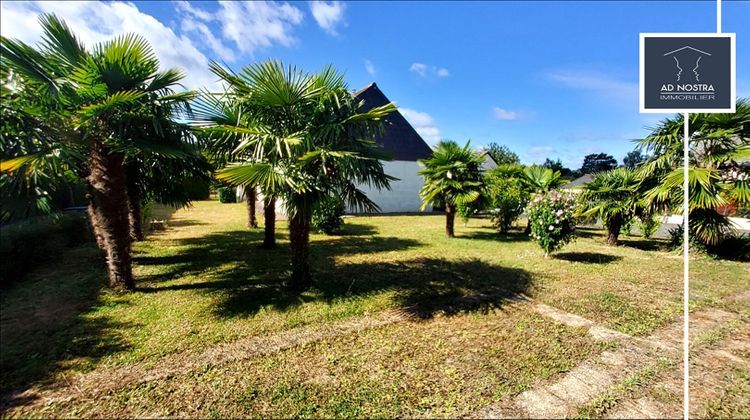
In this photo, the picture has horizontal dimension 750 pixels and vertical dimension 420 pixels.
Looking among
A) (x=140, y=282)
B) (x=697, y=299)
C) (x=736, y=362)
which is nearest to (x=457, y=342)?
(x=736, y=362)

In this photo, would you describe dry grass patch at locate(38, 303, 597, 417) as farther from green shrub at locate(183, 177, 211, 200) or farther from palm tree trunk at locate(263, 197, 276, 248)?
palm tree trunk at locate(263, 197, 276, 248)

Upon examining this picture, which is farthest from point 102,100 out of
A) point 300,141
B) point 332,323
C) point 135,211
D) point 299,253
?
point 135,211

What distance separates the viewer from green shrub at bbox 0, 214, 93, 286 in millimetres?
5820

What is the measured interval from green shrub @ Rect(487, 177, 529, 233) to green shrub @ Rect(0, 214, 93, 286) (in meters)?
12.8

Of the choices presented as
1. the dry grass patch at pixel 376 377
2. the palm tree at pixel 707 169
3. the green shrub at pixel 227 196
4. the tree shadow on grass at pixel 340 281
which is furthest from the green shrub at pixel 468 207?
the green shrub at pixel 227 196

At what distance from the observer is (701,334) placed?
13.6 feet

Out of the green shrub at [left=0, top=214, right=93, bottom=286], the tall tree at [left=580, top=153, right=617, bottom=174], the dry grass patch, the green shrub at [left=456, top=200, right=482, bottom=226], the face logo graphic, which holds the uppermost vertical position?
the tall tree at [left=580, top=153, right=617, bottom=174]

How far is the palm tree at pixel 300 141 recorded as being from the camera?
4.59 meters

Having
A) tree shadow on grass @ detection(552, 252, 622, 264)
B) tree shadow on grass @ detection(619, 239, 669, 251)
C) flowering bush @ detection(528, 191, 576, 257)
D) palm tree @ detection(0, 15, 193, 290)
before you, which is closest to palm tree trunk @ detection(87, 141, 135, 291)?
palm tree @ detection(0, 15, 193, 290)

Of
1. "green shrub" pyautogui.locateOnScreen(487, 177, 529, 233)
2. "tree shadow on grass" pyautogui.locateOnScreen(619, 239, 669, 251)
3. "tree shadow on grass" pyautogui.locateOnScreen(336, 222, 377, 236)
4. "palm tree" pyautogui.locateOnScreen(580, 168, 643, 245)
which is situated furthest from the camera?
"green shrub" pyautogui.locateOnScreen(487, 177, 529, 233)

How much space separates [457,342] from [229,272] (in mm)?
5099

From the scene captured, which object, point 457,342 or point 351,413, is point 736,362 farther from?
point 351,413

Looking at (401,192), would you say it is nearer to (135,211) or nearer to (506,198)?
(506,198)

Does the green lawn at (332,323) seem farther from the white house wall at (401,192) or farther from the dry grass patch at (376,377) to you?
the white house wall at (401,192)
